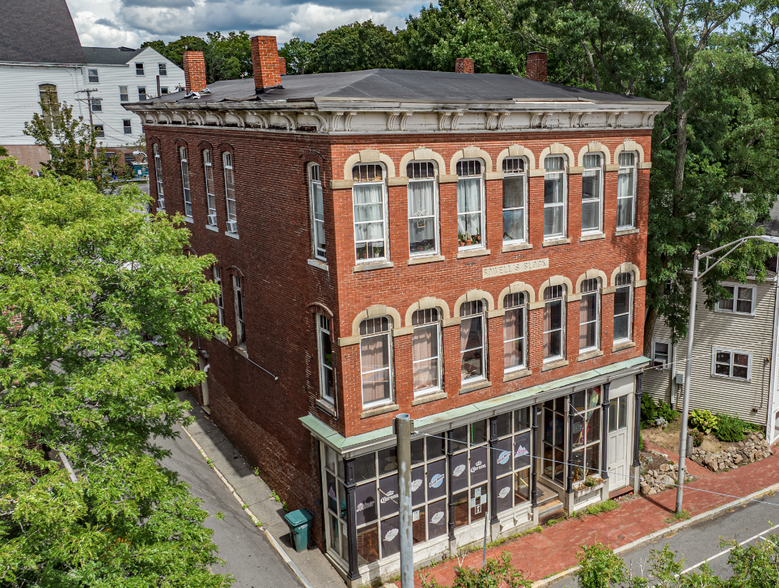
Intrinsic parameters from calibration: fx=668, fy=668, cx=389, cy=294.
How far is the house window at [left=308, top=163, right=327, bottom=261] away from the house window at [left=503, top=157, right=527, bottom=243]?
556 centimetres

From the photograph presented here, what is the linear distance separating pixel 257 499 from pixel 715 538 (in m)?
15.1

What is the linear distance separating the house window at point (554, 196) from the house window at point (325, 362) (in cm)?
749

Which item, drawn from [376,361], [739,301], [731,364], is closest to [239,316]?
[376,361]

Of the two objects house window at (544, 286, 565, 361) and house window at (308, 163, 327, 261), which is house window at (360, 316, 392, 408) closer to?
house window at (308, 163, 327, 261)

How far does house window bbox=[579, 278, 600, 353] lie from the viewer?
21.9 metres

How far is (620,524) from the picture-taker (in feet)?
72.3

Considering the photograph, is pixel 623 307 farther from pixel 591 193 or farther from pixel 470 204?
pixel 470 204

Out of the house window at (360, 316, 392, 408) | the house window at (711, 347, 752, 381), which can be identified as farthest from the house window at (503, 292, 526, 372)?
the house window at (711, 347, 752, 381)

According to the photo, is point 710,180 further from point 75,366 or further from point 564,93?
point 75,366

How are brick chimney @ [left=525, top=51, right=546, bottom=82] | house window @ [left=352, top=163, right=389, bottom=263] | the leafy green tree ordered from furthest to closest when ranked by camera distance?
brick chimney @ [left=525, top=51, right=546, bottom=82] → house window @ [left=352, top=163, right=389, bottom=263] → the leafy green tree

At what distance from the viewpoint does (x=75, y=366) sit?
1337 centimetres

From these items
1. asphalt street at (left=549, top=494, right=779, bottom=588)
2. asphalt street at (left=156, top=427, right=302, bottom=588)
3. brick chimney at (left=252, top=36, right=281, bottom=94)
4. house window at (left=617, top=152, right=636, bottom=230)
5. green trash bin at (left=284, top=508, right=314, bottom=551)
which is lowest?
asphalt street at (left=549, top=494, right=779, bottom=588)

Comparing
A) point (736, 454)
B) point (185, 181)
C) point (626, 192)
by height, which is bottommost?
point (736, 454)

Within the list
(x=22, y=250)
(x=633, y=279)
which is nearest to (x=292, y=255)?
(x=22, y=250)
